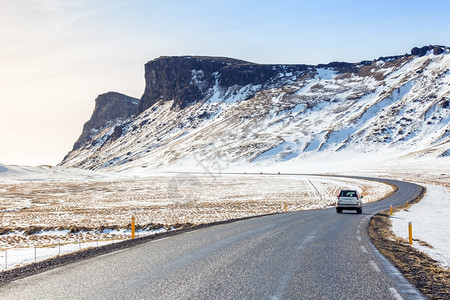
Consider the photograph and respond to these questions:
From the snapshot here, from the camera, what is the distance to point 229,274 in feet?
34.4

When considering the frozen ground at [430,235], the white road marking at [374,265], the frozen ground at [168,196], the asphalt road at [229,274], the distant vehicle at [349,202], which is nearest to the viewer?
the asphalt road at [229,274]

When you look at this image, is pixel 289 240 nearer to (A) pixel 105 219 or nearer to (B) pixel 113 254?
(B) pixel 113 254

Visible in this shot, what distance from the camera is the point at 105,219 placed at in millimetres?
32219

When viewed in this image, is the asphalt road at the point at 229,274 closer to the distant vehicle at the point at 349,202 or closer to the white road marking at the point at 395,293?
the white road marking at the point at 395,293

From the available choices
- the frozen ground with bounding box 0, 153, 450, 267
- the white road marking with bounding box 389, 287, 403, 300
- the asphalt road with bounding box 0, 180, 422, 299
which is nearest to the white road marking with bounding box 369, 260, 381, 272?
the asphalt road with bounding box 0, 180, 422, 299

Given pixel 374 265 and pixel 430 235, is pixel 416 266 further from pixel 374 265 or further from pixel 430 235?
pixel 430 235

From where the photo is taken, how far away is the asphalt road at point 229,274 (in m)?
8.84

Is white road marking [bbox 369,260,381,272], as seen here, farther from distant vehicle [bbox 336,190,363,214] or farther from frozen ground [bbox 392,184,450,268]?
distant vehicle [bbox 336,190,363,214]

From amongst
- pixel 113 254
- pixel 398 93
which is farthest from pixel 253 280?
pixel 398 93

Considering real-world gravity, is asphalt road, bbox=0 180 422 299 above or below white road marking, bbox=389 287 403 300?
below

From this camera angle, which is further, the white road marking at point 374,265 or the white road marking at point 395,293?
the white road marking at point 374,265

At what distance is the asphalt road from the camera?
8.84m

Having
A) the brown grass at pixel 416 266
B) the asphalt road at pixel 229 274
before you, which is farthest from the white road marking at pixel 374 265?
the brown grass at pixel 416 266

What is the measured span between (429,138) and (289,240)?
160m
